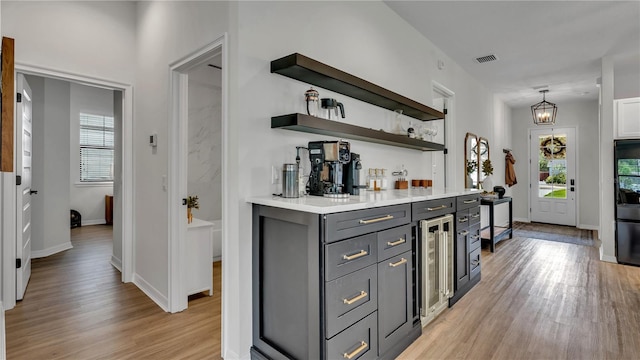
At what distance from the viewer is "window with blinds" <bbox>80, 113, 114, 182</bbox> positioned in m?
7.03

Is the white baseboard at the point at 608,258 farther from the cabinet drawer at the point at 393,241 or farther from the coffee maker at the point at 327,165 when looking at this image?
the coffee maker at the point at 327,165

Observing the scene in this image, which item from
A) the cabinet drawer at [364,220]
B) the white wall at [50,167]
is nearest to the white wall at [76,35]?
the white wall at [50,167]

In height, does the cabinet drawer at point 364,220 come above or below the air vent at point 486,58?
below

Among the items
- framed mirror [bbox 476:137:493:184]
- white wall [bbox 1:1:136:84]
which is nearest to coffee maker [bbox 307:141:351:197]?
white wall [bbox 1:1:136:84]

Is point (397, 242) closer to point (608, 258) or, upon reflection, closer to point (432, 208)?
point (432, 208)

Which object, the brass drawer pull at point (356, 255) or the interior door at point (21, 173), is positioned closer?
the brass drawer pull at point (356, 255)

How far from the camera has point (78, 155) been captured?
22.8ft

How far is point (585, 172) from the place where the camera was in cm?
686

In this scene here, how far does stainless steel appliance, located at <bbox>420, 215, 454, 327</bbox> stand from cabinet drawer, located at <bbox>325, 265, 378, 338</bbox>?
25.5 inches

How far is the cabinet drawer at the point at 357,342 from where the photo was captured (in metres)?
1.62

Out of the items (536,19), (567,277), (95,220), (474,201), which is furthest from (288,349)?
(95,220)

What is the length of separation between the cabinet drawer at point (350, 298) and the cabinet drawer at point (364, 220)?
223 mm

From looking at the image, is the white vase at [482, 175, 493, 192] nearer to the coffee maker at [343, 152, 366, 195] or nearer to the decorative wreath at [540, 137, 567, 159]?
the decorative wreath at [540, 137, 567, 159]

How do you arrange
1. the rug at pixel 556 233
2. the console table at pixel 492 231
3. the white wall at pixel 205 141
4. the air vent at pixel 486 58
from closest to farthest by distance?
1. the white wall at pixel 205 141
2. the air vent at pixel 486 58
3. the console table at pixel 492 231
4. the rug at pixel 556 233
